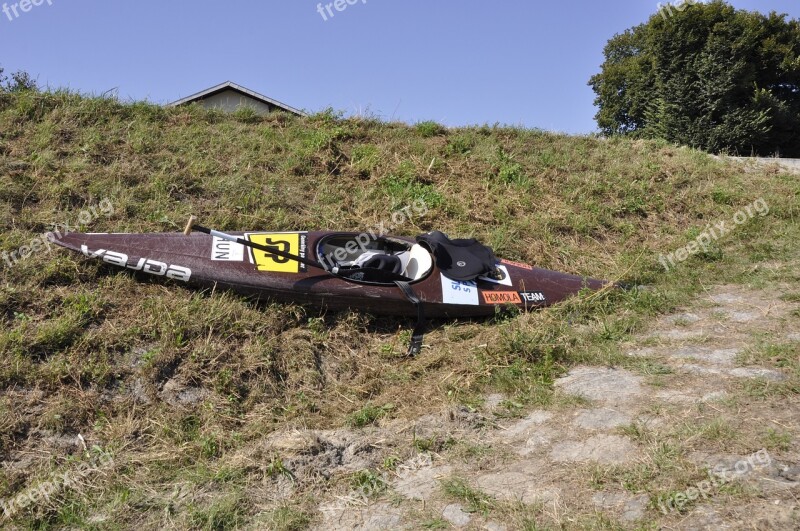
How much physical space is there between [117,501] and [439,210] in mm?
5148

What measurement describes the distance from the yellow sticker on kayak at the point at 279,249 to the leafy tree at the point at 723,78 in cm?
1111

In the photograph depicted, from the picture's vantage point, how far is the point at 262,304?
17.8ft

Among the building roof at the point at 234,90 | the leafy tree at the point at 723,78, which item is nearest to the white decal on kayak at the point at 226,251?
the building roof at the point at 234,90

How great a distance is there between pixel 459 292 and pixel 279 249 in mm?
1641

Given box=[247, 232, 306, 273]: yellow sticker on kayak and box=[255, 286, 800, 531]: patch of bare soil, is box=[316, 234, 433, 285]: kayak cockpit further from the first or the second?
box=[255, 286, 800, 531]: patch of bare soil

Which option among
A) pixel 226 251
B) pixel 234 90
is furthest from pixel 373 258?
pixel 234 90

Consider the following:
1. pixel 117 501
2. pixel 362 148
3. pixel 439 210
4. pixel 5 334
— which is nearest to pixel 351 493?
pixel 117 501

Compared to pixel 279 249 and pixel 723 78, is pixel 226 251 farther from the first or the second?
pixel 723 78

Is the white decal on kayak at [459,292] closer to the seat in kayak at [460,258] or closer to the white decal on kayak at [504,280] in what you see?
the seat in kayak at [460,258]

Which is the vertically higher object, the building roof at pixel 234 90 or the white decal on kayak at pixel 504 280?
the building roof at pixel 234 90

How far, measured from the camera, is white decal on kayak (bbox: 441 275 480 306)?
5816mm

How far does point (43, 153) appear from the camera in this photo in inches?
262

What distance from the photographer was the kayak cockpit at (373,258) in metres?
5.72

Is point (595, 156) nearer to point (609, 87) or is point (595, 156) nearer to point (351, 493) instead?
point (351, 493)
